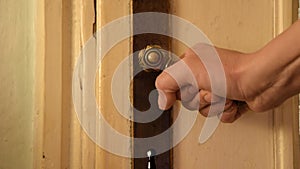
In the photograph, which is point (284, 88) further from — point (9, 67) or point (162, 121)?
point (9, 67)

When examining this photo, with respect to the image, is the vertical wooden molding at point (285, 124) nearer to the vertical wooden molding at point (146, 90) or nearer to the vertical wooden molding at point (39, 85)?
the vertical wooden molding at point (146, 90)

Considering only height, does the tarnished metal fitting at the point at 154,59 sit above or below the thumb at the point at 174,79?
above

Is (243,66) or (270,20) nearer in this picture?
(243,66)

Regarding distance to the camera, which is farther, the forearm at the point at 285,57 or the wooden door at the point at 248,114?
the wooden door at the point at 248,114

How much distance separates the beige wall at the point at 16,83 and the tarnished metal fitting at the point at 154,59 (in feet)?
0.44

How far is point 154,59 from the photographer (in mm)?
491

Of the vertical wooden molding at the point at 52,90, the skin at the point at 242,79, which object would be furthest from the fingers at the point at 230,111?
the vertical wooden molding at the point at 52,90

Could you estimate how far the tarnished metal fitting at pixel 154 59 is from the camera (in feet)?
1.61

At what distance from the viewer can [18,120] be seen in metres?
0.50

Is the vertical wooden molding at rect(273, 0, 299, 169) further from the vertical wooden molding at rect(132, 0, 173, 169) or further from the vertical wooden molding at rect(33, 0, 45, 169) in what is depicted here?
the vertical wooden molding at rect(33, 0, 45, 169)

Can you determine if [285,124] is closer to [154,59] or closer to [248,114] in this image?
[248,114]

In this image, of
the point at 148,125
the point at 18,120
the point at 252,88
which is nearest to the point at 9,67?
the point at 18,120

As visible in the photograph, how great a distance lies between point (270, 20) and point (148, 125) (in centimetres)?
21

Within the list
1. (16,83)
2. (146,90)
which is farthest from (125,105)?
(16,83)
